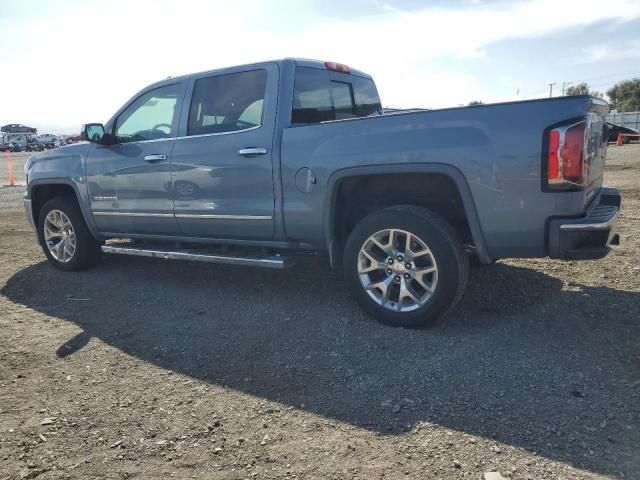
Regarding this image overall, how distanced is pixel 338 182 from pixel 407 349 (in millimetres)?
1320

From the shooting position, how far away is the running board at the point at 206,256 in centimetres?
420

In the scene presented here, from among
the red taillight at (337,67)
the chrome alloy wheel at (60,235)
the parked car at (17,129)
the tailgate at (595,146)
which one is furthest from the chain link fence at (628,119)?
the parked car at (17,129)

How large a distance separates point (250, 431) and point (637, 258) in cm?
447

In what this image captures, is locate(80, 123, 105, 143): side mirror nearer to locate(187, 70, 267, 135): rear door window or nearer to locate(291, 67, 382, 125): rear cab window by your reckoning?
locate(187, 70, 267, 135): rear door window

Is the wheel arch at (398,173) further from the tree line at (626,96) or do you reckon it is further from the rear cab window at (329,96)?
the tree line at (626,96)

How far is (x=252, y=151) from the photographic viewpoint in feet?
13.9

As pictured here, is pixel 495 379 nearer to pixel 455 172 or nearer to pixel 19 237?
pixel 455 172

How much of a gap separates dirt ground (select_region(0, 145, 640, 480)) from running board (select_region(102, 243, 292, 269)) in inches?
16.1

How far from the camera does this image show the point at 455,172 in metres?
3.41

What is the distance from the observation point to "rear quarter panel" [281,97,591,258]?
3.16 meters

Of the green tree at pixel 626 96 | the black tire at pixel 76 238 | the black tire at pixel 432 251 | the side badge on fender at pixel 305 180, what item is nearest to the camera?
the black tire at pixel 432 251

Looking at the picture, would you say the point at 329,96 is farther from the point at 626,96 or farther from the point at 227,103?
the point at 626,96

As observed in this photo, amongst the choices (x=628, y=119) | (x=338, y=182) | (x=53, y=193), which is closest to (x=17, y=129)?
(x=628, y=119)

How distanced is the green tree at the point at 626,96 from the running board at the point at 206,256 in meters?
67.9
